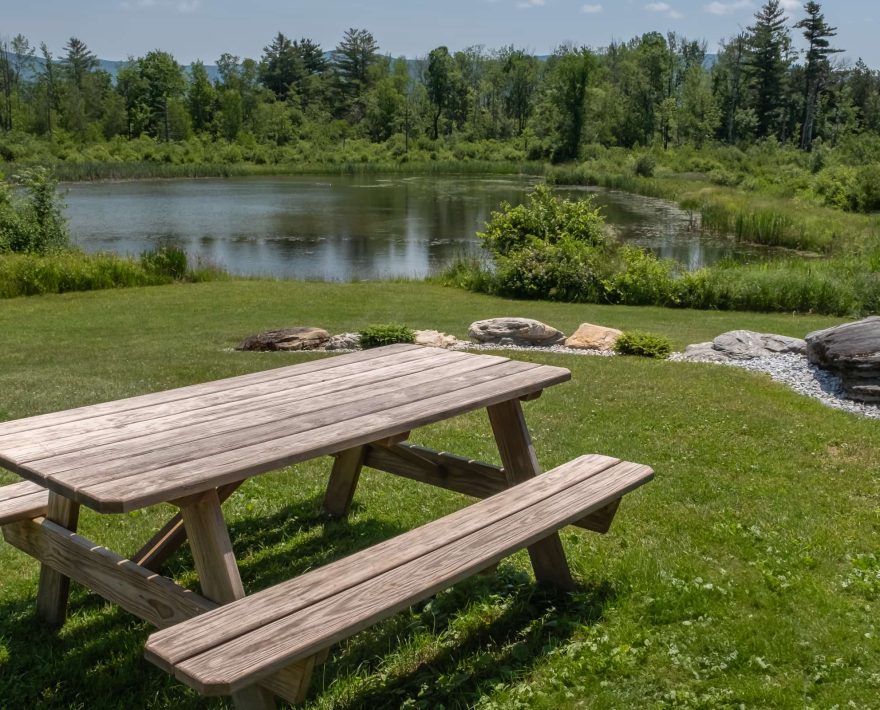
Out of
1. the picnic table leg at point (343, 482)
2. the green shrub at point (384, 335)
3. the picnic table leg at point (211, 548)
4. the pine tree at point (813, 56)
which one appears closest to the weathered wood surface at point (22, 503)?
the picnic table leg at point (211, 548)

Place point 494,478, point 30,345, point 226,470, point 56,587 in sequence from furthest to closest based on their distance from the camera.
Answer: point 30,345
point 494,478
point 56,587
point 226,470

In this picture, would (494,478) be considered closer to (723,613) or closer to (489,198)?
(723,613)

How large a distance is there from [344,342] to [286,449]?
7.99 meters

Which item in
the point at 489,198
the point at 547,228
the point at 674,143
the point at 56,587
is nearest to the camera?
the point at 56,587

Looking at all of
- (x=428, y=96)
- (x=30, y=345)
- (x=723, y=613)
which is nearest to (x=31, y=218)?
(x=30, y=345)

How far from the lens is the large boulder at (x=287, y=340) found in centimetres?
1046

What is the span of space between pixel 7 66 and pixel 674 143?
69.5m

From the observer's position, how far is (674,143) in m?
74.9

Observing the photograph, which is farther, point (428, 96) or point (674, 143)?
point (428, 96)

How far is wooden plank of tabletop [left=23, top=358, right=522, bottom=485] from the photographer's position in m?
2.56

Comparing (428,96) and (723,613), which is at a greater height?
(428,96)

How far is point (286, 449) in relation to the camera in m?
2.74

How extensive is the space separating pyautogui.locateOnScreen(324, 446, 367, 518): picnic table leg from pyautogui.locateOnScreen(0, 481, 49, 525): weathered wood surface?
1.53 metres

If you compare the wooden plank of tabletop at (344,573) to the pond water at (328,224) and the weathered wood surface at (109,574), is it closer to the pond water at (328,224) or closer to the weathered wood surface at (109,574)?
the weathered wood surface at (109,574)
